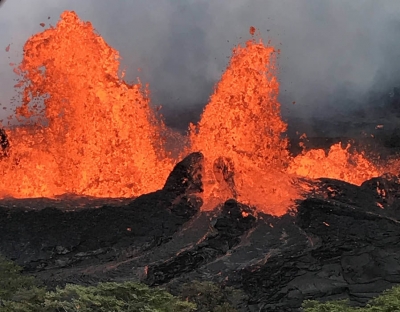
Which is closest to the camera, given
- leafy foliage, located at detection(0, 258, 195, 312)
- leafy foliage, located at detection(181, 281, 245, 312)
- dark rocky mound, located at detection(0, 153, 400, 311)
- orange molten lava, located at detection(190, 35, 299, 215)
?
leafy foliage, located at detection(0, 258, 195, 312)

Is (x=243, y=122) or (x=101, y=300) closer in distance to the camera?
(x=101, y=300)

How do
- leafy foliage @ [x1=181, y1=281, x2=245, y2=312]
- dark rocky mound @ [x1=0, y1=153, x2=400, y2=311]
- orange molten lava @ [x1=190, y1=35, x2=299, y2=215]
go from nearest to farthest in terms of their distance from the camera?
1. leafy foliage @ [x1=181, y1=281, x2=245, y2=312]
2. dark rocky mound @ [x1=0, y1=153, x2=400, y2=311]
3. orange molten lava @ [x1=190, y1=35, x2=299, y2=215]

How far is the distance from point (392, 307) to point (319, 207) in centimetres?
913

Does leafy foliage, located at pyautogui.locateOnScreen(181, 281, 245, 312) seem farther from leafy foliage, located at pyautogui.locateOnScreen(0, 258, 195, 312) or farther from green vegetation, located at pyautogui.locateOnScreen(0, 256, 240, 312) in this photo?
leafy foliage, located at pyautogui.locateOnScreen(0, 258, 195, 312)

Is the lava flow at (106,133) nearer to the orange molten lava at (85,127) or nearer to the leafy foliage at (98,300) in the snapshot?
the orange molten lava at (85,127)

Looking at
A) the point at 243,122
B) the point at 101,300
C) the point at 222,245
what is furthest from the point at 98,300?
the point at 243,122

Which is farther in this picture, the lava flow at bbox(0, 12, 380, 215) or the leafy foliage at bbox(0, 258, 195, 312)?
the lava flow at bbox(0, 12, 380, 215)

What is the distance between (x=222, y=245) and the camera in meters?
18.3

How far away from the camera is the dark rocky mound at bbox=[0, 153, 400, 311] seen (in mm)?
16438

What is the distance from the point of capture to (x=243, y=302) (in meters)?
15.7

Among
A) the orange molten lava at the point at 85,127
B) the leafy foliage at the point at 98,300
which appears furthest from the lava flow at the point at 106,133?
the leafy foliage at the point at 98,300

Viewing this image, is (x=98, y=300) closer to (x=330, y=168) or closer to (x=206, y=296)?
(x=206, y=296)

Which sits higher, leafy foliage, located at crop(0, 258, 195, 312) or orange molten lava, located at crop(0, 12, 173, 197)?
orange molten lava, located at crop(0, 12, 173, 197)

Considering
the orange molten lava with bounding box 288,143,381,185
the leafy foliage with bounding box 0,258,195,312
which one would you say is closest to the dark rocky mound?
the leafy foliage with bounding box 0,258,195,312
